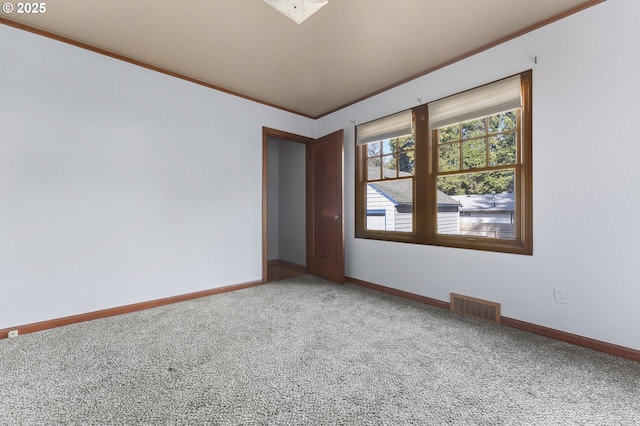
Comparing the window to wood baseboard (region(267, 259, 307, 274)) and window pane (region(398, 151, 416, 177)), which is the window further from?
wood baseboard (region(267, 259, 307, 274))

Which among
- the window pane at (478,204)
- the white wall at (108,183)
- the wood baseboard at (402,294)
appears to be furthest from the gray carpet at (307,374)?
the window pane at (478,204)

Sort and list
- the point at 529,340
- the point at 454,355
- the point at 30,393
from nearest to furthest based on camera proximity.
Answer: the point at 30,393 → the point at 454,355 → the point at 529,340

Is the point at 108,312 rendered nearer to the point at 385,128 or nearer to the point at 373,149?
the point at 373,149

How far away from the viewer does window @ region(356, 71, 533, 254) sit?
7.91 ft

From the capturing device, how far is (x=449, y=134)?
2.90m

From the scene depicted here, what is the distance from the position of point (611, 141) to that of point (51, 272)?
462 centimetres

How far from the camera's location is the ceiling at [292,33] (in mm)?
2049

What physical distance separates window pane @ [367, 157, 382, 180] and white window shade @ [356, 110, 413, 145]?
26 centimetres

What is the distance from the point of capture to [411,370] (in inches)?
68.0

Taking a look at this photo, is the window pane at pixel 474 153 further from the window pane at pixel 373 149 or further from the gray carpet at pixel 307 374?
the gray carpet at pixel 307 374

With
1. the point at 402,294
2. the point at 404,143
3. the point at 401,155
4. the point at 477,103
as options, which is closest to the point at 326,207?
the point at 401,155

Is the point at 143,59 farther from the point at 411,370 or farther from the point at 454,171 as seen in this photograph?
the point at 411,370

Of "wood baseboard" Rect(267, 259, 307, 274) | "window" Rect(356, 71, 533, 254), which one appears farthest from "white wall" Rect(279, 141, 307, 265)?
"window" Rect(356, 71, 533, 254)

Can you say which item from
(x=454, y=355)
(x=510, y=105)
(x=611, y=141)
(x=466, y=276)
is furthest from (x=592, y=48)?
(x=454, y=355)
